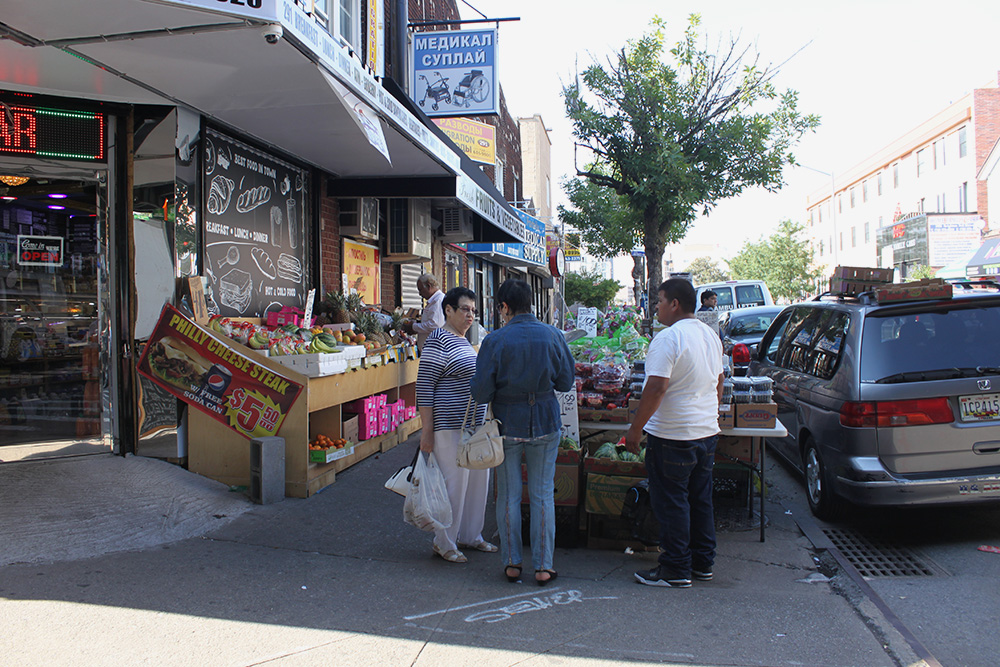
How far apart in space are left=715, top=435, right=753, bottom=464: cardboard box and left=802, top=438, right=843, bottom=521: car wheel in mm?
574

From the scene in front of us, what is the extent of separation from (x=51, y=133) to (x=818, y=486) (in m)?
6.83

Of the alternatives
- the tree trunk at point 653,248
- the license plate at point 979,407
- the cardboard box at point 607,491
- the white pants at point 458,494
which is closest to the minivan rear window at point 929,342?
the license plate at point 979,407

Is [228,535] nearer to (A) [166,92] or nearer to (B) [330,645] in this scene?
(B) [330,645]

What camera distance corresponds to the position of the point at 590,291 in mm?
34594

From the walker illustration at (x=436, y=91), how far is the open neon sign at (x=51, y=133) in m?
5.92

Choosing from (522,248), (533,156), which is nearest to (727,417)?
(522,248)

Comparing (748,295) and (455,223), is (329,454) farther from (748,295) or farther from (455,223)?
(748,295)

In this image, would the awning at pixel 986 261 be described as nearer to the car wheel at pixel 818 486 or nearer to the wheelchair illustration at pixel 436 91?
the wheelchair illustration at pixel 436 91

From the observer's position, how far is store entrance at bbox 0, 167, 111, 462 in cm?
580

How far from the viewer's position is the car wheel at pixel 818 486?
518cm

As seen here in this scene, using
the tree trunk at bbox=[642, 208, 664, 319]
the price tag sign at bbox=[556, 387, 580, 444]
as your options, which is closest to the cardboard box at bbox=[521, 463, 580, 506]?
the price tag sign at bbox=[556, 387, 580, 444]

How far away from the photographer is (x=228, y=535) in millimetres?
4812

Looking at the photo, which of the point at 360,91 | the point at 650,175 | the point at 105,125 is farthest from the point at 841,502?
the point at 650,175

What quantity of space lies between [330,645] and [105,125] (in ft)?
15.8
